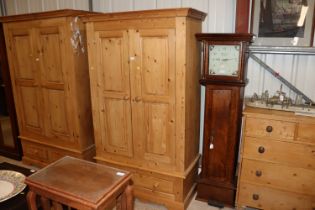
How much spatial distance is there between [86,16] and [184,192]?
190cm

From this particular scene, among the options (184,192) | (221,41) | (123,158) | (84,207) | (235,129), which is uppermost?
(221,41)

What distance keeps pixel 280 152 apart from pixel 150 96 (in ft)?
3.85

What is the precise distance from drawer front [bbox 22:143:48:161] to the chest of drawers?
7.49 feet

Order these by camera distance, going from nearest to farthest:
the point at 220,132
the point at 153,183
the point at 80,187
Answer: the point at 80,187 < the point at 220,132 < the point at 153,183

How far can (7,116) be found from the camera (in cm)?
333

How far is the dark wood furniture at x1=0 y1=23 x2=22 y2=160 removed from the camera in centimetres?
312

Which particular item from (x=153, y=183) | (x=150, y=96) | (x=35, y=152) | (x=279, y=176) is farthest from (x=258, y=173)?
(x=35, y=152)

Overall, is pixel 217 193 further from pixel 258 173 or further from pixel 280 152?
pixel 280 152

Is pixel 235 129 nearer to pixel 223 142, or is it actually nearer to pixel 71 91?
pixel 223 142

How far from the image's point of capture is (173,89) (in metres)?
2.13

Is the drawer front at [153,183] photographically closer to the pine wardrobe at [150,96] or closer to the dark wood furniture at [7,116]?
the pine wardrobe at [150,96]

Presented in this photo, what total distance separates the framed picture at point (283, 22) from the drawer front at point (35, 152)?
2.67m

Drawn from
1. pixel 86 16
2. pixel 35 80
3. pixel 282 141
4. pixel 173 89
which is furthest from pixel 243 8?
pixel 35 80

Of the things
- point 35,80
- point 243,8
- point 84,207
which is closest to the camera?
point 84,207
